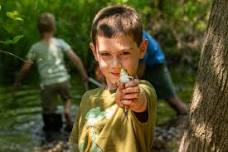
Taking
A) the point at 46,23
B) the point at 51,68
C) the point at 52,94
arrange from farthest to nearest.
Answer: the point at 52,94
the point at 51,68
the point at 46,23

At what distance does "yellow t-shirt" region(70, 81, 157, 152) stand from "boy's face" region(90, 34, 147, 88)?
118 mm

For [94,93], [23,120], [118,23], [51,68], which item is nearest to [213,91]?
[94,93]

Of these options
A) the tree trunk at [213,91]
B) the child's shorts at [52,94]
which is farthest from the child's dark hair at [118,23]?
the child's shorts at [52,94]

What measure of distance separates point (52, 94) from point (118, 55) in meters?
6.48

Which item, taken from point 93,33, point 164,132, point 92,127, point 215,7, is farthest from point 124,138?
point 164,132

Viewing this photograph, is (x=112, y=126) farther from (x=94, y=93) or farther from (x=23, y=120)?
(x=23, y=120)

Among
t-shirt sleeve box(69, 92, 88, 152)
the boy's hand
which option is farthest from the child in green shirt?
the boy's hand

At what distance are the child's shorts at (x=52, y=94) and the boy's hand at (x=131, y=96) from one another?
6.49m

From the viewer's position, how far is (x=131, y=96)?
8.18 ft

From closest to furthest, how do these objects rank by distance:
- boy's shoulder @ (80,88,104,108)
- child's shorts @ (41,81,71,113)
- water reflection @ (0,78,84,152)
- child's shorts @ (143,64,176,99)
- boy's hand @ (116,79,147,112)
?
boy's hand @ (116,79,147,112), boy's shoulder @ (80,88,104,108), water reflection @ (0,78,84,152), child's shorts @ (41,81,71,113), child's shorts @ (143,64,176,99)

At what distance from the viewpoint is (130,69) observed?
2721mm

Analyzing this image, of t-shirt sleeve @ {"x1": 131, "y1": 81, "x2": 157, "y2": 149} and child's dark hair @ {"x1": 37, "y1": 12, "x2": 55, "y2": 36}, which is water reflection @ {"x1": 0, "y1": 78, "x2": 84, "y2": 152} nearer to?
child's dark hair @ {"x1": 37, "y1": 12, "x2": 55, "y2": 36}

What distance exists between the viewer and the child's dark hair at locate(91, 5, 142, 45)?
2783 millimetres

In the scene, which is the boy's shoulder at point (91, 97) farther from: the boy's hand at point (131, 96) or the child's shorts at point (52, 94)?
the child's shorts at point (52, 94)
